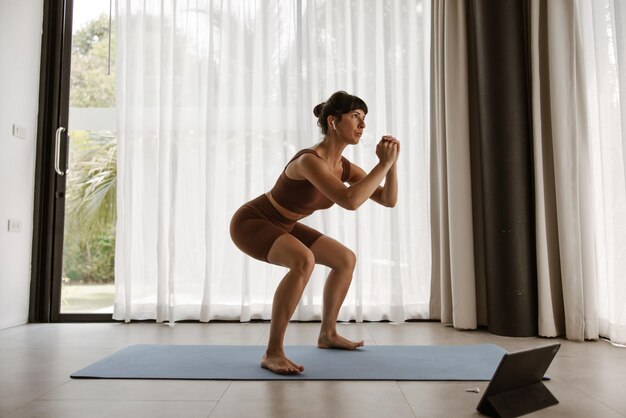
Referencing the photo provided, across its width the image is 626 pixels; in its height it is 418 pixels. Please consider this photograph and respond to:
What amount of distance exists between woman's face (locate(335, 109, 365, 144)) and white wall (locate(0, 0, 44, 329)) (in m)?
2.25

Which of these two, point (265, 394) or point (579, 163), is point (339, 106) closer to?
point (265, 394)

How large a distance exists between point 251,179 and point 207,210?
35 centimetres

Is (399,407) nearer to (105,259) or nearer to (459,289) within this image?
(459,289)

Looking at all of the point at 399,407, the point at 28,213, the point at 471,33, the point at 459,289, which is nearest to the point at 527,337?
the point at 459,289

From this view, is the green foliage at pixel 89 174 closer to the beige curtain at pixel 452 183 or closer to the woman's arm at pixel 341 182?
the woman's arm at pixel 341 182

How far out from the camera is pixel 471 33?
3.25 m

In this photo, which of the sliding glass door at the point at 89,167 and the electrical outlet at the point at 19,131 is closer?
the electrical outlet at the point at 19,131

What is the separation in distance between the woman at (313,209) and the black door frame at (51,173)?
1.79 m

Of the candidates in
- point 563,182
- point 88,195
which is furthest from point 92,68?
point 563,182

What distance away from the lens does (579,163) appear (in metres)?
2.76

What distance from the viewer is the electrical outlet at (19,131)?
3.29 m

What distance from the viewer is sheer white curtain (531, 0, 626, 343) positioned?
8.45ft

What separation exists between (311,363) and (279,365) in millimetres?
197

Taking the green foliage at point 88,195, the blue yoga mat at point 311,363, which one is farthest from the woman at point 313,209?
the green foliage at point 88,195
